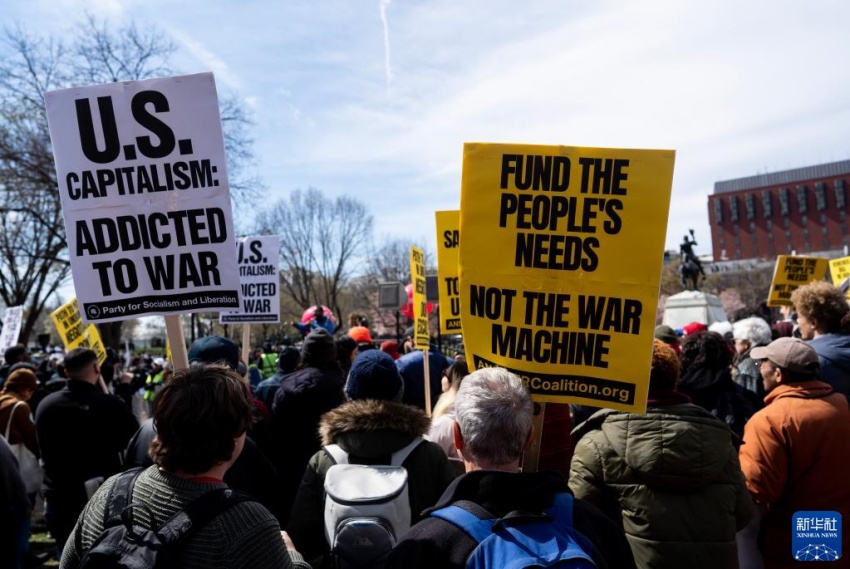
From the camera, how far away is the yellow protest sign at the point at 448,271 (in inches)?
261

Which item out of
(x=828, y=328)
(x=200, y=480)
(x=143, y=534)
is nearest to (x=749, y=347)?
(x=828, y=328)

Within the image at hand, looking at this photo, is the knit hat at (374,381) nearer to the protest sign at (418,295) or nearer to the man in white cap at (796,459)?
the man in white cap at (796,459)

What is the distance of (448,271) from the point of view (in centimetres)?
661

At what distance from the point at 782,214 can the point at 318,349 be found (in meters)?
129

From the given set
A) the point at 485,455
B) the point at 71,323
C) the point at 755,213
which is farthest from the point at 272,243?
the point at 755,213

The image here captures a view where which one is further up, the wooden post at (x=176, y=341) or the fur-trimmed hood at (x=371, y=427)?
the wooden post at (x=176, y=341)

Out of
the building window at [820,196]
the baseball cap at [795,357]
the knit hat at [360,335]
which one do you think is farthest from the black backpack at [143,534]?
the building window at [820,196]

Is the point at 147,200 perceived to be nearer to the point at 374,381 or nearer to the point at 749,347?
the point at 374,381

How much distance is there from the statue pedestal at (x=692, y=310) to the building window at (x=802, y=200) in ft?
349

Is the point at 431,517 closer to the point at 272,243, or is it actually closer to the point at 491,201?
the point at 491,201

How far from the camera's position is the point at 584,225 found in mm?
3104

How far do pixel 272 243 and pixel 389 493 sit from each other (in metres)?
6.25

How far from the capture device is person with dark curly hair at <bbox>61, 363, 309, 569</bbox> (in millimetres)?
1934

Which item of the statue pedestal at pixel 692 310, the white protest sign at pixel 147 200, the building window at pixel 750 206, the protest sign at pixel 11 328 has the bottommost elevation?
the statue pedestal at pixel 692 310
